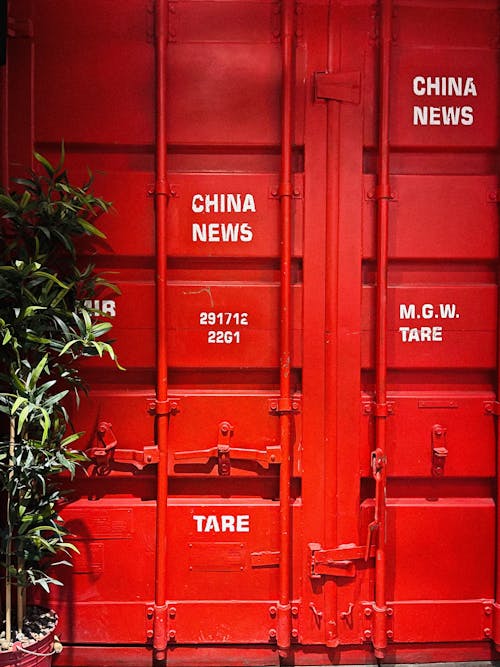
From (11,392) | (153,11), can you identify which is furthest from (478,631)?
(153,11)

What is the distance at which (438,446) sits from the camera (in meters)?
2.82

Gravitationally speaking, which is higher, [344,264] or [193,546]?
[344,264]

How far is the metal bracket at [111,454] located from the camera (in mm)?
2740

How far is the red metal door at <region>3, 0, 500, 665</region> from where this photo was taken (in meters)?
2.72

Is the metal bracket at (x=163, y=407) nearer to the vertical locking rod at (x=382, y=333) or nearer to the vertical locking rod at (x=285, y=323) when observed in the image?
the vertical locking rod at (x=285, y=323)

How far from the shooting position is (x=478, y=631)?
9.41ft

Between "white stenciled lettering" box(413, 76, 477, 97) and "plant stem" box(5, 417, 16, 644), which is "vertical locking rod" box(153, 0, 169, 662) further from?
"white stenciled lettering" box(413, 76, 477, 97)

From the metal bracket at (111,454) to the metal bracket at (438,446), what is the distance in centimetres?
130

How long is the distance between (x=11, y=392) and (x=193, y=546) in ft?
3.58

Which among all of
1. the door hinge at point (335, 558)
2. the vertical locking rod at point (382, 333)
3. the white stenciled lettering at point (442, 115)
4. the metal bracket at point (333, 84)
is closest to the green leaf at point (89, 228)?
the metal bracket at point (333, 84)

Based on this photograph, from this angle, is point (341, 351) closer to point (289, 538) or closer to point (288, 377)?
point (288, 377)

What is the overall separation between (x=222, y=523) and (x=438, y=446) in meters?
1.08

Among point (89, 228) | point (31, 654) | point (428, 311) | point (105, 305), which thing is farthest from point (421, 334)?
point (31, 654)

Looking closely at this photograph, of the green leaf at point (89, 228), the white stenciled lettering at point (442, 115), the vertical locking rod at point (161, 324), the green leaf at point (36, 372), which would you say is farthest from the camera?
the white stenciled lettering at point (442, 115)
